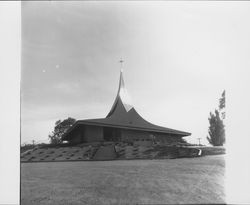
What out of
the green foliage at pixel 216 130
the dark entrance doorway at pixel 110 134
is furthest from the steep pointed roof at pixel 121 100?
the green foliage at pixel 216 130

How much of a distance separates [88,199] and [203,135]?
3.13 metres

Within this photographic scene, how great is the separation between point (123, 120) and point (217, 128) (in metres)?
2.58

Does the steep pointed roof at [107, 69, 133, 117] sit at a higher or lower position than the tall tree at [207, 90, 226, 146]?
higher

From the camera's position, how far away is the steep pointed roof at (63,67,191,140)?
7.60m

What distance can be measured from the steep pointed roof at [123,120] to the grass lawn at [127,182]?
0.82 m

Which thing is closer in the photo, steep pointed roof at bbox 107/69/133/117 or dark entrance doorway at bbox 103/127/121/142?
steep pointed roof at bbox 107/69/133/117

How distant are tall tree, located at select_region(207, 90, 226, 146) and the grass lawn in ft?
1.18

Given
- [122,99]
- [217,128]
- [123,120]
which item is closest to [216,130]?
[217,128]

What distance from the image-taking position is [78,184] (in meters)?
6.52

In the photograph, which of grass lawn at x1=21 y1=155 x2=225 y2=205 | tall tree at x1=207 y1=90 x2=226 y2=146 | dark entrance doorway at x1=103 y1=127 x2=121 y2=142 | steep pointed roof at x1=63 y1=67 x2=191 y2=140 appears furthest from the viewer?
dark entrance doorway at x1=103 y1=127 x2=121 y2=142

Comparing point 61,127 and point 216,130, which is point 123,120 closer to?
point 61,127

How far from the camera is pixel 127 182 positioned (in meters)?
6.34

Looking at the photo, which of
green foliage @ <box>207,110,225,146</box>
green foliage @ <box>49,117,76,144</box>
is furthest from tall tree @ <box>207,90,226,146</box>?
green foliage @ <box>49,117,76,144</box>

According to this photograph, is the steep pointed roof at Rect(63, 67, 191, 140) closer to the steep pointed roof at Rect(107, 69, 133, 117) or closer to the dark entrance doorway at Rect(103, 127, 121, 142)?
the steep pointed roof at Rect(107, 69, 133, 117)
